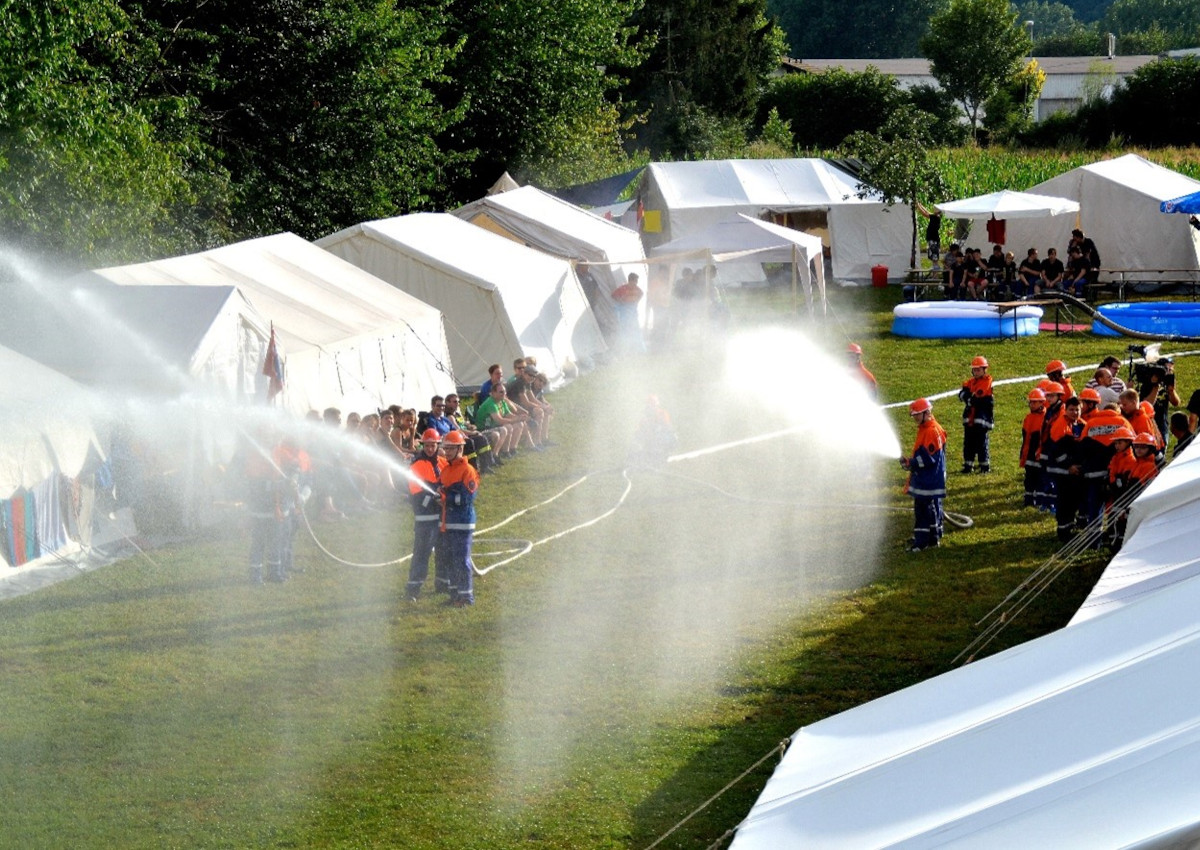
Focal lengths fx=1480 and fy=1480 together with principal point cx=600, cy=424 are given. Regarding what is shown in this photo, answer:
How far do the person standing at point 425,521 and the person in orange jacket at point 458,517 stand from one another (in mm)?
120

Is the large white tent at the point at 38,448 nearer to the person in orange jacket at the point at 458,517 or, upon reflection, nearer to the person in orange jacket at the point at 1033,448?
the person in orange jacket at the point at 458,517

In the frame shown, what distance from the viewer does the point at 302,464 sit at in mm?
14086

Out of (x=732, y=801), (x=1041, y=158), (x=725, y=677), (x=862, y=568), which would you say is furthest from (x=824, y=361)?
(x=1041, y=158)

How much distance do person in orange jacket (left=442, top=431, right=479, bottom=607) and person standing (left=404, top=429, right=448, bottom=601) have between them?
12 centimetres

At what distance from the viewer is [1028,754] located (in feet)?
20.2

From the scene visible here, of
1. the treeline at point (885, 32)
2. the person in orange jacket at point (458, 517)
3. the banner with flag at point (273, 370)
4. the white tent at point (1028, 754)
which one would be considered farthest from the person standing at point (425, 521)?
the treeline at point (885, 32)

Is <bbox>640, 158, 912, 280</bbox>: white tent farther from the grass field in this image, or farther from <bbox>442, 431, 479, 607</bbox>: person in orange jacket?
<bbox>442, 431, 479, 607</bbox>: person in orange jacket

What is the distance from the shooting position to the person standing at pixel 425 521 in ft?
41.5

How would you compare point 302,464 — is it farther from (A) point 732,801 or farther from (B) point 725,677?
(A) point 732,801

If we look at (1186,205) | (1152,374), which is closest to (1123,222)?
(1186,205)

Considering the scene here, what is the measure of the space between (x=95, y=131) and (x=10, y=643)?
9428 millimetres

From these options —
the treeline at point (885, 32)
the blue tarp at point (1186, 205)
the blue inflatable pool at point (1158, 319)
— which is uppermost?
the treeline at point (885, 32)

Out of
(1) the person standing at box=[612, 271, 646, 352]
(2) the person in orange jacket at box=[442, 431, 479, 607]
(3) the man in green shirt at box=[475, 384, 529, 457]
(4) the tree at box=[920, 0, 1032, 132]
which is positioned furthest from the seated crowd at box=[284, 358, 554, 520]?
(4) the tree at box=[920, 0, 1032, 132]

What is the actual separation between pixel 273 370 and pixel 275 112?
51.6ft
